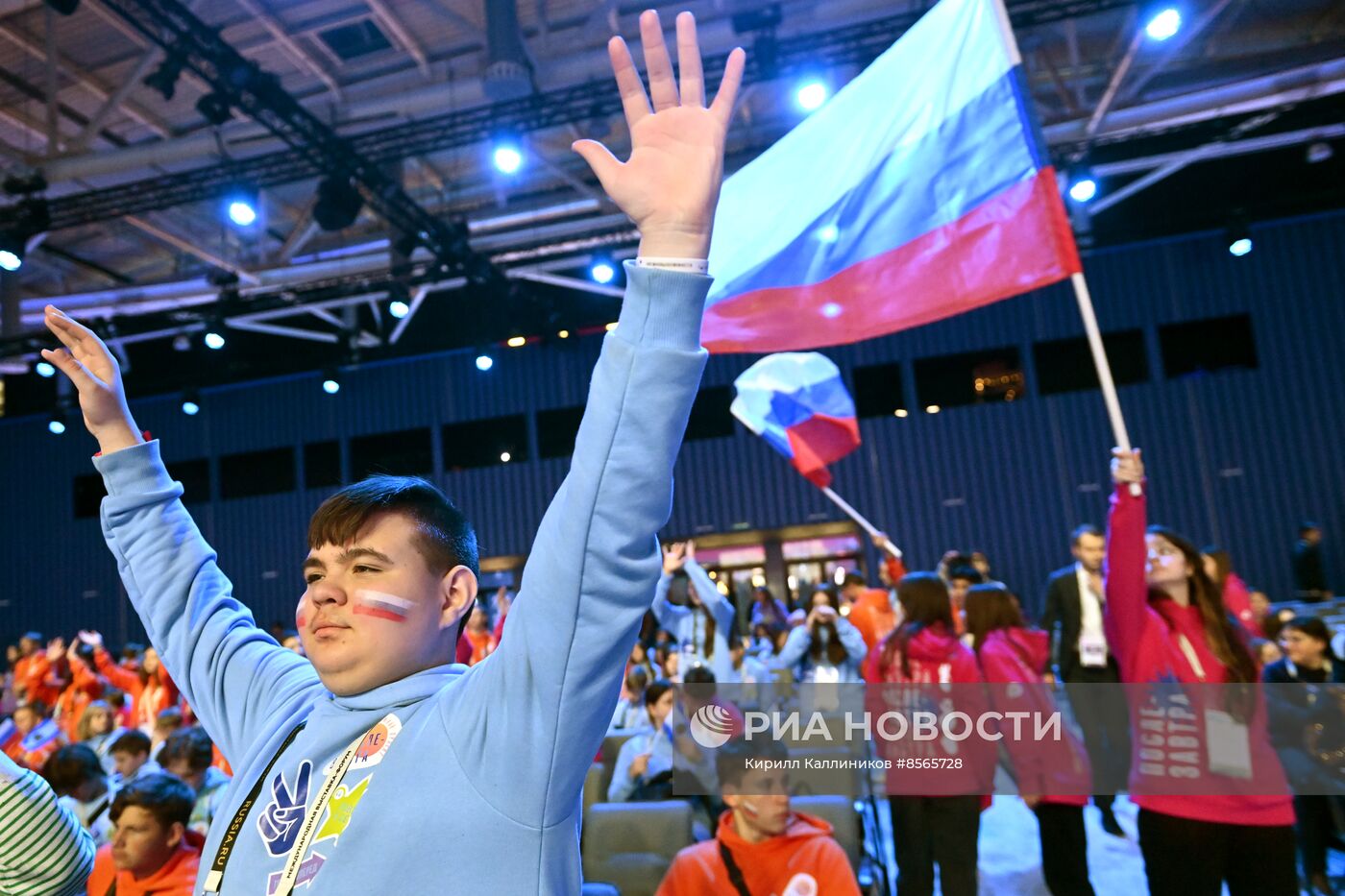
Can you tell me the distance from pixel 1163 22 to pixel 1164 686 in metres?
6.03

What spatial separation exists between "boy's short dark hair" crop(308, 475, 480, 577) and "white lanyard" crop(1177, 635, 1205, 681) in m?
2.50

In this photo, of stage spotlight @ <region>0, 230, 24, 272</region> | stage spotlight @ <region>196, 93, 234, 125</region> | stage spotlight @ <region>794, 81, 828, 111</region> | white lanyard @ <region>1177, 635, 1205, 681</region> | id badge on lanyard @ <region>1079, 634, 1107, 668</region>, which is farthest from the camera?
stage spotlight @ <region>0, 230, 24, 272</region>

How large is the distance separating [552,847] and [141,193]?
31.9 ft

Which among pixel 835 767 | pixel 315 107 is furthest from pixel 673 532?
pixel 835 767

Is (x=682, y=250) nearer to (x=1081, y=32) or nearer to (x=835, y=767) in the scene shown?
(x=835, y=767)

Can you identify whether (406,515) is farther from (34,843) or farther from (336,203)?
(336,203)

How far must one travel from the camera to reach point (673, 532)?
1464cm

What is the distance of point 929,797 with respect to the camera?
12.1 feet

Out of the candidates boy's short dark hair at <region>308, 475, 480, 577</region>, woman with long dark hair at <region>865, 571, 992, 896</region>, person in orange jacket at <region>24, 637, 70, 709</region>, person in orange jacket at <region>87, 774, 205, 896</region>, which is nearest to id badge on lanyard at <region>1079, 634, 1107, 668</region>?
woman with long dark hair at <region>865, 571, 992, 896</region>

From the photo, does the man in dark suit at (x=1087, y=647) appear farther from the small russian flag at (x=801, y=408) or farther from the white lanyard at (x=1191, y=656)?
the small russian flag at (x=801, y=408)

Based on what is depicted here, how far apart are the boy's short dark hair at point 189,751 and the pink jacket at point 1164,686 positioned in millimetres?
3788

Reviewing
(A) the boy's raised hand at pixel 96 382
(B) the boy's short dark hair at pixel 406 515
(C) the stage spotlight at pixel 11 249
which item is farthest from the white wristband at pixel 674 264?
(C) the stage spotlight at pixel 11 249

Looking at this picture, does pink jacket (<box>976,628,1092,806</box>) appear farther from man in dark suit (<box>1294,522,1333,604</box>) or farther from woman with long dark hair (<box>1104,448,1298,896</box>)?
man in dark suit (<box>1294,522,1333,604</box>)

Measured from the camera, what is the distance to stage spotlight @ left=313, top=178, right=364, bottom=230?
8.52 m
